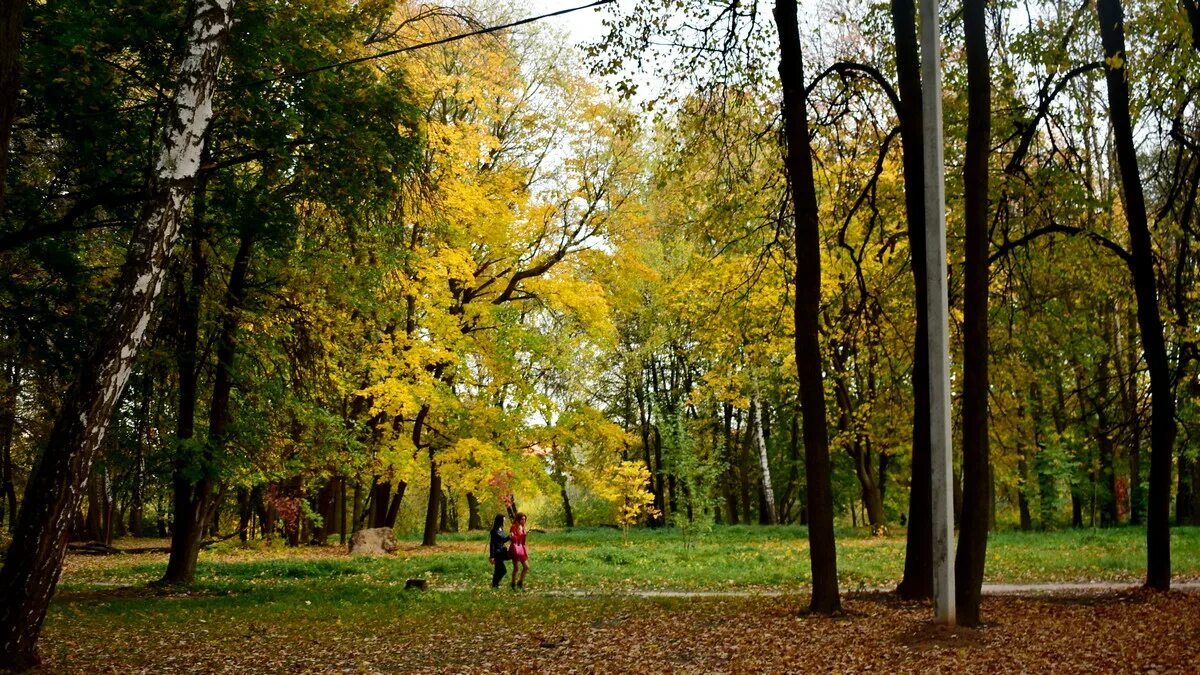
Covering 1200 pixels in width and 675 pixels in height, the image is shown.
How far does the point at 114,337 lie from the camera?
8.15 m

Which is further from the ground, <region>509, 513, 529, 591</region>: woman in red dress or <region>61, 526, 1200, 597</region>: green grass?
<region>509, 513, 529, 591</region>: woman in red dress

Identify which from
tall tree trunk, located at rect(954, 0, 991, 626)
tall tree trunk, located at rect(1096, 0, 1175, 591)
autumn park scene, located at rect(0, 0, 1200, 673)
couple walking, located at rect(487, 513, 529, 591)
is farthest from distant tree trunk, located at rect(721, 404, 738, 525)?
tall tree trunk, located at rect(954, 0, 991, 626)

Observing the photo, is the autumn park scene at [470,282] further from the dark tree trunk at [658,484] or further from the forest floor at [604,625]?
the dark tree trunk at [658,484]

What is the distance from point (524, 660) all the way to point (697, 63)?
8438 mm

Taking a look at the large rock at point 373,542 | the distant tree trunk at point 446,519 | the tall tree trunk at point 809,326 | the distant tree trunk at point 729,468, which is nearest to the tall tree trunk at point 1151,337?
the tall tree trunk at point 809,326

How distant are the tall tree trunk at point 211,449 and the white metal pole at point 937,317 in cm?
1037

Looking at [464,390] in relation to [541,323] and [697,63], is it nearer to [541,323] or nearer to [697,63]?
[541,323]

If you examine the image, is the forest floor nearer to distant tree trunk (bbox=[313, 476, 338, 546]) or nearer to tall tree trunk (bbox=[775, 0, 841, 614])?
tall tree trunk (bbox=[775, 0, 841, 614])

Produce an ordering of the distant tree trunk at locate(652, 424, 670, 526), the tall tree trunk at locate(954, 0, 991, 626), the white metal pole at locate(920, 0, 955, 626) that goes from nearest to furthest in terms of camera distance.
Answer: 1. the white metal pole at locate(920, 0, 955, 626)
2. the tall tree trunk at locate(954, 0, 991, 626)
3. the distant tree trunk at locate(652, 424, 670, 526)

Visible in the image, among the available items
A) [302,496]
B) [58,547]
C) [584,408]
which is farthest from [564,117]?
[58,547]

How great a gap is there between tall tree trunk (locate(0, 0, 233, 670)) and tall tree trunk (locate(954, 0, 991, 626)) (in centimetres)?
767

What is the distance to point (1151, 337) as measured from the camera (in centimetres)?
1364

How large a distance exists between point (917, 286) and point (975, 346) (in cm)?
271

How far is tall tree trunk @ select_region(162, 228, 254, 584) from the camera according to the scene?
50.2ft
